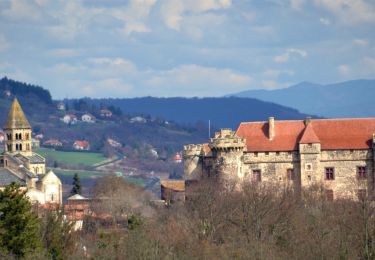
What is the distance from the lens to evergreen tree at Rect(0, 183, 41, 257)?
60056 millimetres

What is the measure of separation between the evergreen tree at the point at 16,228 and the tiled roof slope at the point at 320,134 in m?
30.0

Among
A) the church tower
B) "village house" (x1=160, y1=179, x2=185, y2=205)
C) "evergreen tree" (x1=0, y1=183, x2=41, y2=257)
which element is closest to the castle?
"village house" (x1=160, y1=179, x2=185, y2=205)

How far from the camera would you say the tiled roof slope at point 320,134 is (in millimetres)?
88188

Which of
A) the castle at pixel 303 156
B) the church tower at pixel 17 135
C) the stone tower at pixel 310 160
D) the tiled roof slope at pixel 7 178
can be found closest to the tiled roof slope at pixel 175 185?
the tiled roof slope at pixel 7 178

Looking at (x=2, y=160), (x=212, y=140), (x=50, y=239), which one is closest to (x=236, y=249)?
(x=50, y=239)

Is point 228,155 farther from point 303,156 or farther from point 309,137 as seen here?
point 309,137

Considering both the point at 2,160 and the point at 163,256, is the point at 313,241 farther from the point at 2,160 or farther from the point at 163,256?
the point at 2,160

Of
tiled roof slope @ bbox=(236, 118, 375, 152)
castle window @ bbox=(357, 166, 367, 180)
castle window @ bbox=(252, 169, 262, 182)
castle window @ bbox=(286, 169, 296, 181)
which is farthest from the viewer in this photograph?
castle window @ bbox=(252, 169, 262, 182)

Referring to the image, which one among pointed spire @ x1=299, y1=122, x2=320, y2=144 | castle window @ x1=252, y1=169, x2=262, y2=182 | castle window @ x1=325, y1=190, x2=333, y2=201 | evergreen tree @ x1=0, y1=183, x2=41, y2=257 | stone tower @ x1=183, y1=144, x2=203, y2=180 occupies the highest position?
pointed spire @ x1=299, y1=122, x2=320, y2=144

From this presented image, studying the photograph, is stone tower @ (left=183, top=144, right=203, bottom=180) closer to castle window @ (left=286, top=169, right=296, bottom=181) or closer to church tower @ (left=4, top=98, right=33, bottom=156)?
castle window @ (left=286, top=169, right=296, bottom=181)

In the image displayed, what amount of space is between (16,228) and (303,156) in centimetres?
3121

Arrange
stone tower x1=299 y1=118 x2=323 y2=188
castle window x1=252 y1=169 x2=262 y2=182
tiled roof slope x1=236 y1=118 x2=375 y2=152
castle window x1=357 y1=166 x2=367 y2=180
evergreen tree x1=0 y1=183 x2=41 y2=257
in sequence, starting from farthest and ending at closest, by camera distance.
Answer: castle window x1=252 y1=169 x2=262 y2=182 → tiled roof slope x1=236 y1=118 x2=375 y2=152 → stone tower x1=299 y1=118 x2=323 y2=188 → castle window x1=357 y1=166 x2=367 y2=180 → evergreen tree x1=0 y1=183 x2=41 y2=257

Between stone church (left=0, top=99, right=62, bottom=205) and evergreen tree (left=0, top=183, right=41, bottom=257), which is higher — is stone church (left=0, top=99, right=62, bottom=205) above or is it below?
above

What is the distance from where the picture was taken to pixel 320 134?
89.3 m
